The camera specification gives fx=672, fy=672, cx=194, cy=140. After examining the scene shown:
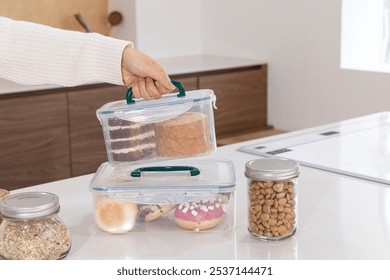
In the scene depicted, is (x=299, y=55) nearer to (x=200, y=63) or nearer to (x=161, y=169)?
(x=200, y=63)

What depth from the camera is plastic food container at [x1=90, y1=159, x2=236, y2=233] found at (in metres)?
1.14

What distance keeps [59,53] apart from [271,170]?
49 centimetres

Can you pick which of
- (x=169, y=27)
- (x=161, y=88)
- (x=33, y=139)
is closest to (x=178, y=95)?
(x=161, y=88)

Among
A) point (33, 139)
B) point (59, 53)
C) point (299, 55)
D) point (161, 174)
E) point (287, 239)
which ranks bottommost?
point (33, 139)

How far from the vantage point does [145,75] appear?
4.15 ft

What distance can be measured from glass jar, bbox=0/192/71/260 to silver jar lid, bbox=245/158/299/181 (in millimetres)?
323

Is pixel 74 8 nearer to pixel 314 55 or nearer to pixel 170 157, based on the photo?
pixel 314 55

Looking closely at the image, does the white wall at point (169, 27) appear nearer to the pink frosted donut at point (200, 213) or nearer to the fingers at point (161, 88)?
the fingers at point (161, 88)

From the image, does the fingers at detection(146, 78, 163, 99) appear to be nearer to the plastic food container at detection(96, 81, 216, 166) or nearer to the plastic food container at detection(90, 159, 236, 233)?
the plastic food container at detection(96, 81, 216, 166)

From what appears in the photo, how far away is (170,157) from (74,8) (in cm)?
256

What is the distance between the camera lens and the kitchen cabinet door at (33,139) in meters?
2.75

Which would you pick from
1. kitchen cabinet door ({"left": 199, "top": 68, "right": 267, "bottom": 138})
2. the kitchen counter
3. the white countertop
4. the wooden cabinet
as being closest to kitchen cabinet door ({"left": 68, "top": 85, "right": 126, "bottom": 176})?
the wooden cabinet

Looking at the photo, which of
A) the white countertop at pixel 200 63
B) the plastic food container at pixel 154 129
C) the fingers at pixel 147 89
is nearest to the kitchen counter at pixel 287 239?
the plastic food container at pixel 154 129

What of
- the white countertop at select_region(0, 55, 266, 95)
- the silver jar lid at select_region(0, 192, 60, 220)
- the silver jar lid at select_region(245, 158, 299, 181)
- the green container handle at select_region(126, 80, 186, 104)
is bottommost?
the silver jar lid at select_region(0, 192, 60, 220)
